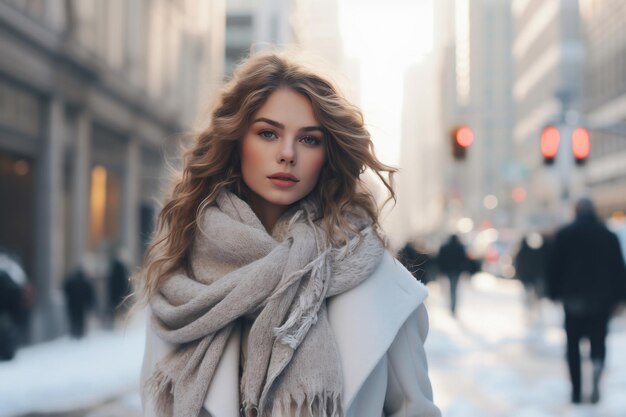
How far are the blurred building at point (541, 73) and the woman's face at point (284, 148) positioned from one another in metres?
63.5

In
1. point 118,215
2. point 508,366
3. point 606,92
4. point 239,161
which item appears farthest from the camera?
point 606,92

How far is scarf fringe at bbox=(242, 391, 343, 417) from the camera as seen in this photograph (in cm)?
241

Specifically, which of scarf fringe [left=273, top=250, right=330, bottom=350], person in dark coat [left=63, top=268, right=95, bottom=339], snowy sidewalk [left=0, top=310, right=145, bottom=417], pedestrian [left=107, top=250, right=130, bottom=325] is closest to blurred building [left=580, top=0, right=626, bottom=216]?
pedestrian [left=107, top=250, right=130, bottom=325]

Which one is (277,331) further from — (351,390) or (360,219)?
(360,219)

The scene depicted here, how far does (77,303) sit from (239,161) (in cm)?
1537

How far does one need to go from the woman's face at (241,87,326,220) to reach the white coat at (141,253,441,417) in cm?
34

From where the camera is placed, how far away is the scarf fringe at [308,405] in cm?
241

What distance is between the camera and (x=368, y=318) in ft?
8.36

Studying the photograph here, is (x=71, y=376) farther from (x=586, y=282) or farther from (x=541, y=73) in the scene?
(x=541, y=73)

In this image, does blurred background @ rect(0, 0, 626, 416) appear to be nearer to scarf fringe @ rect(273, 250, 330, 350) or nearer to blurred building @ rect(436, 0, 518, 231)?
scarf fringe @ rect(273, 250, 330, 350)

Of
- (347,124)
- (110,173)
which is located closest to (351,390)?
(347,124)

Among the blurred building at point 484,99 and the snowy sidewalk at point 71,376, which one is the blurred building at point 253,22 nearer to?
the snowy sidewalk at point 71,376

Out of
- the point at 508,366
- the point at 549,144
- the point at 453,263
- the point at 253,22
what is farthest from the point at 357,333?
the point at 253,22

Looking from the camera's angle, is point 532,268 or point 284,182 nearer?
point 284,182
